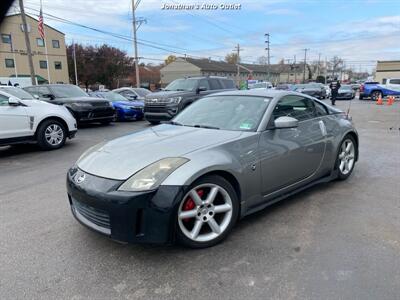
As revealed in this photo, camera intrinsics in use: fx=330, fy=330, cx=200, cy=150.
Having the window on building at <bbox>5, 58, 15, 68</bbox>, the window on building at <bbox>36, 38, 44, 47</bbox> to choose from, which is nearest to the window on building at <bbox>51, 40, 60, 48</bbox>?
the window on building at <bbox>36, 38, 44, 47</bbox>

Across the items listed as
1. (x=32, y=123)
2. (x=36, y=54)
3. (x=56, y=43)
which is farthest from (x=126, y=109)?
(x=56, y=43)

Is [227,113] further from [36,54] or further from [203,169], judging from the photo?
[36,54]

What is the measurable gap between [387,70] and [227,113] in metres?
63.6

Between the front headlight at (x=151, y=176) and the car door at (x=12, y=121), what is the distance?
5434 mm

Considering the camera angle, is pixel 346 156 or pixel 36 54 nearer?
pixel 346 156

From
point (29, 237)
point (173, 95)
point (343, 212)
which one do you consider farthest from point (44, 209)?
point (173, 95)

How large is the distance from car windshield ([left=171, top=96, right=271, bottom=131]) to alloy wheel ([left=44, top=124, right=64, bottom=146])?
14.8ft

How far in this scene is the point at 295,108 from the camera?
14.1 feet

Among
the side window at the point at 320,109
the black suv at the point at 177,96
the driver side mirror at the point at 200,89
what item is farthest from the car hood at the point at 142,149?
the driver side mirror at the point at 200,89

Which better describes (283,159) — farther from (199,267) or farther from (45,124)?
(45,124)

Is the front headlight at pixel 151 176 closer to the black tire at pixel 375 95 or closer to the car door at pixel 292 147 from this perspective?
the car door at pixel 292 147

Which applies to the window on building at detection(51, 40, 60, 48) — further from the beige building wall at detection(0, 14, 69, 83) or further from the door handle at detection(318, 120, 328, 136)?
the door handle at detection(318, 120, 328, 136)

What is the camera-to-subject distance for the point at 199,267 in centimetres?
276

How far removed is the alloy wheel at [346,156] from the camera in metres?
4.89
